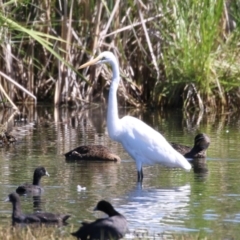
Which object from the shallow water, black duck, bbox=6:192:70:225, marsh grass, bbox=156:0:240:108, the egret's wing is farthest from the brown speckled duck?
marsh grass, bbox=156:0:240:108

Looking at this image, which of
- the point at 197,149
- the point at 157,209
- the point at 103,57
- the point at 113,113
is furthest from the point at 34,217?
the point at 197,149

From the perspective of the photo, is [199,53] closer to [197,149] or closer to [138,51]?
[138,51]

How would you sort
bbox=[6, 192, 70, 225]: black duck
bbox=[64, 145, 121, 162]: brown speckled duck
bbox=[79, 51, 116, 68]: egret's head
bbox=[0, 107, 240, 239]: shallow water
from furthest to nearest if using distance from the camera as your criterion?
bbox=[64, 145, 121, 162]: brown speckled duck
bbox=[79, 51, 116, 68]: egret's head
bbox=[0, 107, 240, 239]: shallow water
bbox=[6, 192, 70, 225]: black duck

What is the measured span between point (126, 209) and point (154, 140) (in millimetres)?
2767

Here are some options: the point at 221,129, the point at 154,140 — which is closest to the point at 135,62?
the point at 221,129

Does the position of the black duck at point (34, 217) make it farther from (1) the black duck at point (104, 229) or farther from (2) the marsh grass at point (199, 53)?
(2) the marsh grass at point (199, 53)

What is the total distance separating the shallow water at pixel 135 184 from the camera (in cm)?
983

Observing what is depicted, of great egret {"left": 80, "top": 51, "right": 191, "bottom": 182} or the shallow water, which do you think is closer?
the shallow water

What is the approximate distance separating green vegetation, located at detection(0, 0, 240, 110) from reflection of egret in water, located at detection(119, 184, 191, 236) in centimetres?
984

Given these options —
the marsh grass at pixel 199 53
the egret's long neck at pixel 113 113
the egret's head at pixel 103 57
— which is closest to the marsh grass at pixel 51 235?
the egret's long neck at pixel 113 113

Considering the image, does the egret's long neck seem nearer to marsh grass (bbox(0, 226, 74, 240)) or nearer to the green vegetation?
marsh grass (bbox(0, 226, 74, 240))

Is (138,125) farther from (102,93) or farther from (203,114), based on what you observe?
(102,93)

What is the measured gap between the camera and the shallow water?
32.2 feet

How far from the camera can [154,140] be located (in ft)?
43.4
